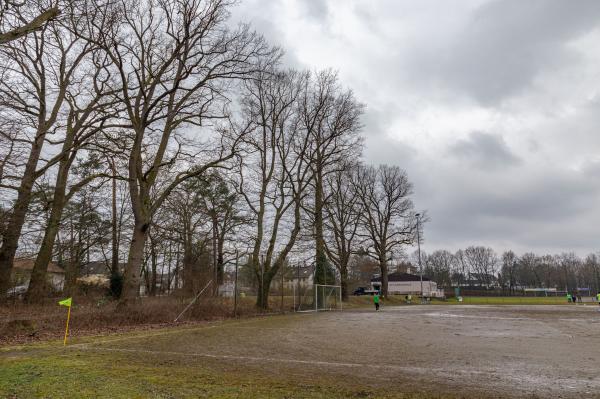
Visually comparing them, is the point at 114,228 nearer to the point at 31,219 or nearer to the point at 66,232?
the point at 66,232

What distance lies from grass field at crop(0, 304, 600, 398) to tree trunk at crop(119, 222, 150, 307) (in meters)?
4.20

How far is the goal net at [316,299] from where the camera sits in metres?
30.2

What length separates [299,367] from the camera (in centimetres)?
875

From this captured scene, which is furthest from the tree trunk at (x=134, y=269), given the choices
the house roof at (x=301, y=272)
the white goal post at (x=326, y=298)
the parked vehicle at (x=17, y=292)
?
the white goal post at (x=326, y=298)

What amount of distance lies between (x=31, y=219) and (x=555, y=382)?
69.8ft

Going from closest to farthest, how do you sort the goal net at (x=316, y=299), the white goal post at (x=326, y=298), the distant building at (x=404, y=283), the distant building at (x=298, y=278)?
1. the distant building at (x=298, y=278)
2. the goal net at (x=316, y=299)
3. the white goal post at (x=326, y=298)
4. the distant building at (x=404, y=283)

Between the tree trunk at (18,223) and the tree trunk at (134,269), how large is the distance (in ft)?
14.2

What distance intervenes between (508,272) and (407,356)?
12815 centimetres

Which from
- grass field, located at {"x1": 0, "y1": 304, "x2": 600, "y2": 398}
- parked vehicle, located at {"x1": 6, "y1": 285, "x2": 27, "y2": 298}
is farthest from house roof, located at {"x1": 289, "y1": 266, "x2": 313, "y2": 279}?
parked vehicle, located at {"x1": 6, "y1": 285, "x2": 27, "y2": 298}

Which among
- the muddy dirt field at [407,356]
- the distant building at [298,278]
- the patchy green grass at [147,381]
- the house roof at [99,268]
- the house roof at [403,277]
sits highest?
the house roof at [403,277]

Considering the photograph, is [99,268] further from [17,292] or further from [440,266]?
[440,266]

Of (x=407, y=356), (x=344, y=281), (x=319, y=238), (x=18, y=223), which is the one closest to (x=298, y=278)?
(x=319, y=238)

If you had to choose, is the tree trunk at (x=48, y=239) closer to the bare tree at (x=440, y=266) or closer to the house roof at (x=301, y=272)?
the house roof at (x=301, y=272)

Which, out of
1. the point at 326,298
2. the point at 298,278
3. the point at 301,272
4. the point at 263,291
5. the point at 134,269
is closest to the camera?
the point at 134,269
